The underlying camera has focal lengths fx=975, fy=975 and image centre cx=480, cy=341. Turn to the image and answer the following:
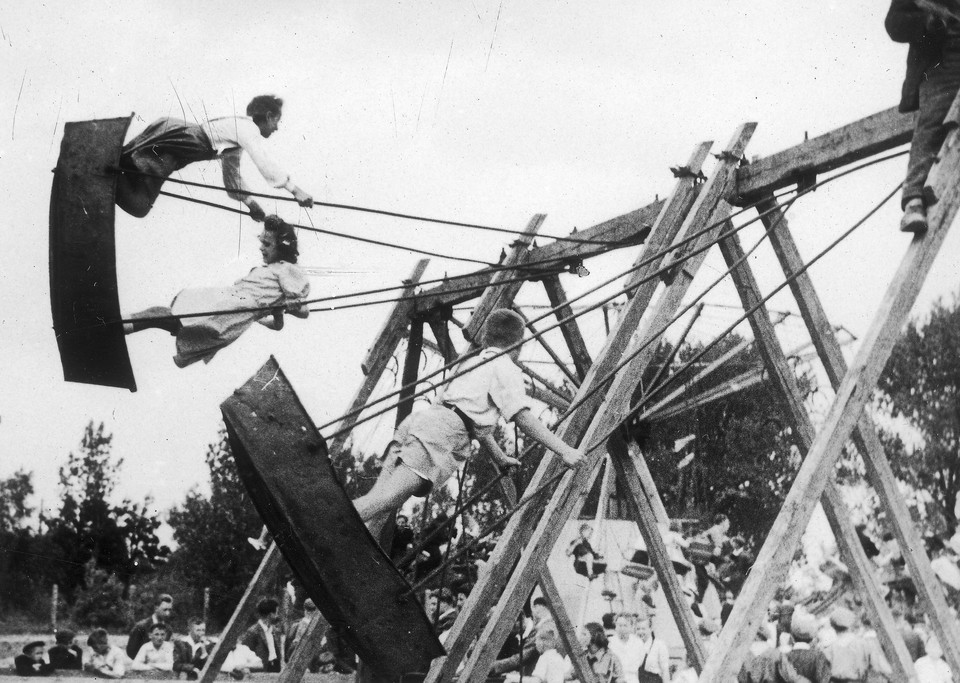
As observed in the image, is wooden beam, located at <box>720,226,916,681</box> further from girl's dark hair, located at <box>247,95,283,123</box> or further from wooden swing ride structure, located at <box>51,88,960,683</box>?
girl's dark hair, located at <box>247,95,283,123</box>

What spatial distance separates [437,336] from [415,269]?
2.04 feet

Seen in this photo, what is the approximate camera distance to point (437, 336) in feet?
28.1

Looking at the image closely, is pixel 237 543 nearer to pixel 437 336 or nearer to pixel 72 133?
pixel 437 336

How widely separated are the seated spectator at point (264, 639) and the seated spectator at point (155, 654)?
4.38ft

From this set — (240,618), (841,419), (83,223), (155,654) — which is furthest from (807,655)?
(155,654)

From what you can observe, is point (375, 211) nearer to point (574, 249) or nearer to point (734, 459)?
point (574, 249)

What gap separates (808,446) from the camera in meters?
6.50

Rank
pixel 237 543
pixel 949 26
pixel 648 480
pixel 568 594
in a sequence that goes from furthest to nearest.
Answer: pixel 237 543 < pixel 568 594 < pixel 648 480 < pixel 949 26

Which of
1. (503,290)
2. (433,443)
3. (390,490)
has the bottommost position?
(390,490)

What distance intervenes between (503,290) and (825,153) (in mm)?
3080

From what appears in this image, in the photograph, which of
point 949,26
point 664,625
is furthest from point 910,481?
point 949,26

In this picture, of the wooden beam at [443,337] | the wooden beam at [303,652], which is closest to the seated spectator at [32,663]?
the wooden beam at [303,652]

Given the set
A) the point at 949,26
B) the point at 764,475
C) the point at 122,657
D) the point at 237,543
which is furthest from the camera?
the point at 764,475

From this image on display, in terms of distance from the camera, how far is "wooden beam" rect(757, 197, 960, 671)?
5.38 meters
